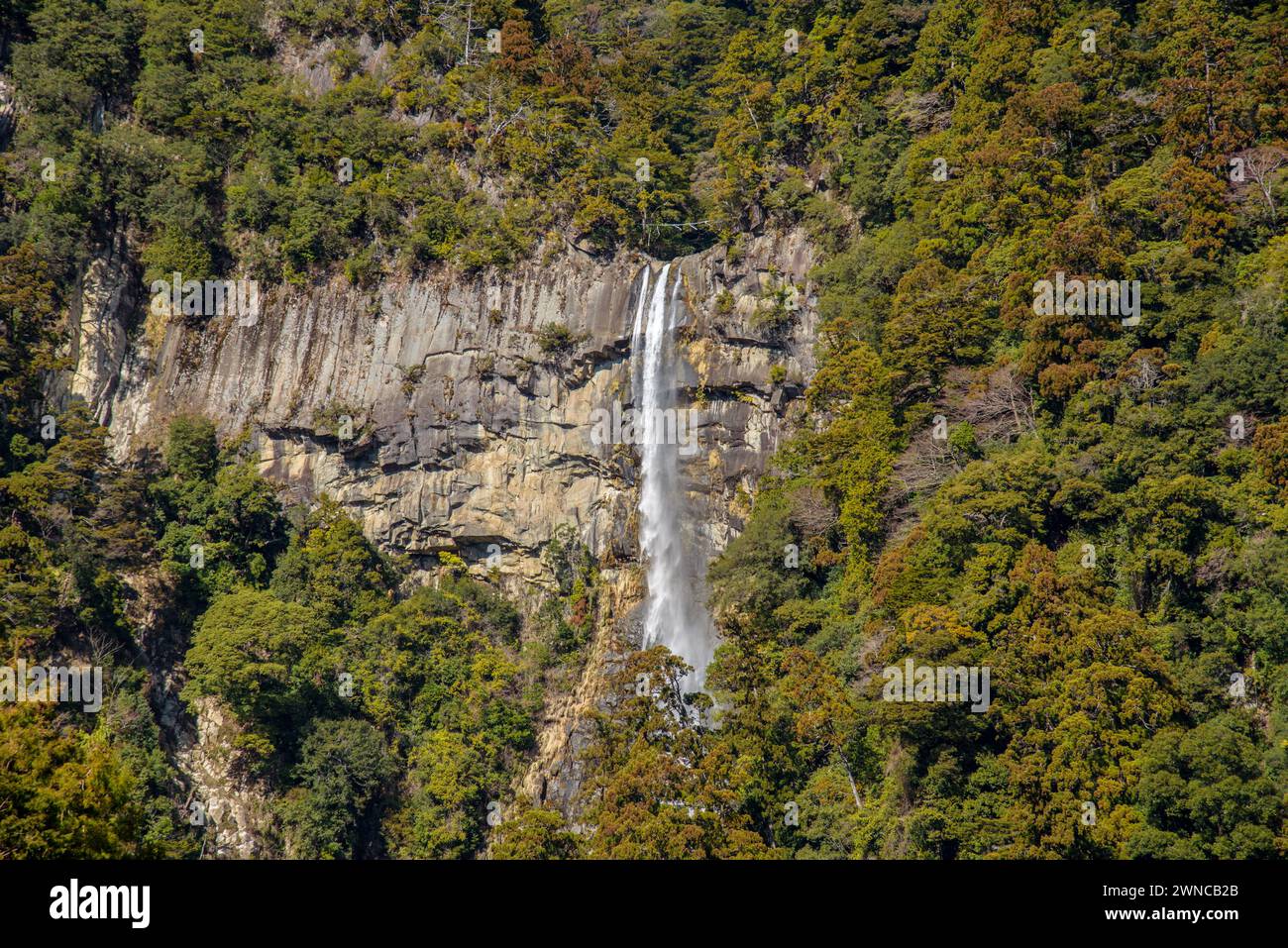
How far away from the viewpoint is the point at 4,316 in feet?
160

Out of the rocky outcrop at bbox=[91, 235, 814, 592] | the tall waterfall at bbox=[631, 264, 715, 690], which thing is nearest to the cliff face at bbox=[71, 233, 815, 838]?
the rocky outcrop at bbox=[91, 235, 814, 592]

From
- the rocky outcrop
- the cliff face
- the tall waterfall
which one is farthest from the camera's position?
the rocky outcrop

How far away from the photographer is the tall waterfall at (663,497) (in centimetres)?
4794

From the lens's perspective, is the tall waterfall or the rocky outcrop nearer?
the tall waterfall

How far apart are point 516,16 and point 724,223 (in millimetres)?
14586

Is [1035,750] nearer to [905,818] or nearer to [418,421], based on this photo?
[905,818]

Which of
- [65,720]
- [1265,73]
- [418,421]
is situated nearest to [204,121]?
[418,421]

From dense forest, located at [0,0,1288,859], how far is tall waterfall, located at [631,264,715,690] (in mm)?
2584

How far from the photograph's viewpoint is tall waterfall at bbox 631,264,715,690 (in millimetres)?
47938

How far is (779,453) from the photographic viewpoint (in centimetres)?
4697

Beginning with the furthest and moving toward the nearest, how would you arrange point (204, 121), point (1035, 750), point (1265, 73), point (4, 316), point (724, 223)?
point (204, 121) → point (724, 223) → point (4, 316) → point (1265, 73) → point (1035, 750)

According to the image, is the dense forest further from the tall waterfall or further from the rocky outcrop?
the tall waterfall

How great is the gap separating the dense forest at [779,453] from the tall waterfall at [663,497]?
258 cm

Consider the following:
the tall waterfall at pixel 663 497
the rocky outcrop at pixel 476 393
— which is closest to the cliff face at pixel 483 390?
the rocky outcrop at pixel 476 393
